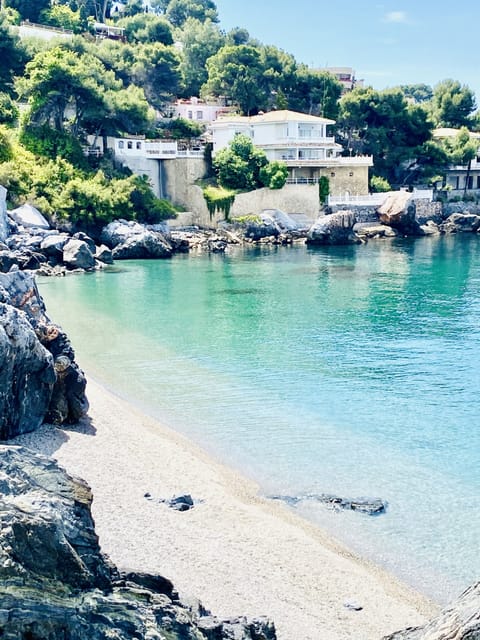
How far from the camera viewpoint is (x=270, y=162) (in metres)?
66.1

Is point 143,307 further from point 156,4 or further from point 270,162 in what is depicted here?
point 156,4

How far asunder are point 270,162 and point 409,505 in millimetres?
53156

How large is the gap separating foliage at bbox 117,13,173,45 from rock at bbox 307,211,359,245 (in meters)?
45.4

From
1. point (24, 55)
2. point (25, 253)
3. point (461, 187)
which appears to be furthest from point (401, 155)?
point (25, 253)

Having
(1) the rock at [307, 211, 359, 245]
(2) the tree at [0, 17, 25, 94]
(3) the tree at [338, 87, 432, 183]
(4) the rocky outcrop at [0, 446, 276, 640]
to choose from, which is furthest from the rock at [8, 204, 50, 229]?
(4) the rocky outcrop at [0, 446, 276, 640]

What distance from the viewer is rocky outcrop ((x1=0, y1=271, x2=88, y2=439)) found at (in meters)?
17.5

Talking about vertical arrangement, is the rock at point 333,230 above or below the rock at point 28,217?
below

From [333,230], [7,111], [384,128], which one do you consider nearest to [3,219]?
[7,111]

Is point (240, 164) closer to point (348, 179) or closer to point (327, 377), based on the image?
point (348, 179)

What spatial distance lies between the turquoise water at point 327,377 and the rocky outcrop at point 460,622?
5717mm

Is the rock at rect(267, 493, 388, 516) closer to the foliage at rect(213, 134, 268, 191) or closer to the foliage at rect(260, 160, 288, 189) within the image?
the foliage at rect(213, 134, 268, 191)

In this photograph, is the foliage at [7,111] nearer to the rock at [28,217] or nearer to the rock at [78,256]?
the rock at [28,217]

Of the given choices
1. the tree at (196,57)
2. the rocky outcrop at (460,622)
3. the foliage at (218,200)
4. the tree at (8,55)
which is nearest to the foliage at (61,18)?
the tree at (196,57)

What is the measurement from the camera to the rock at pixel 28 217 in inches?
2052
